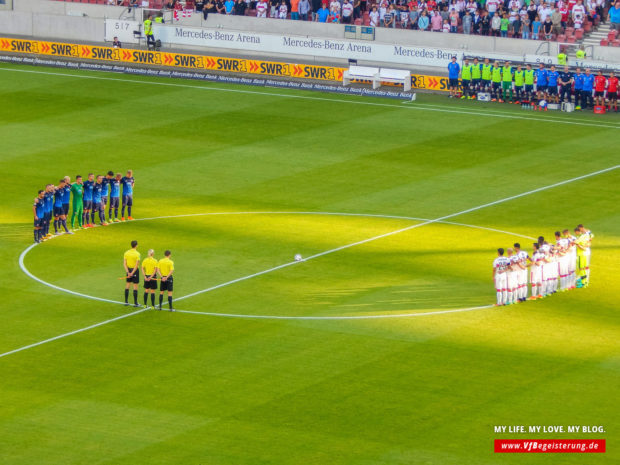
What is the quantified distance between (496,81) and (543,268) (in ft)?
104

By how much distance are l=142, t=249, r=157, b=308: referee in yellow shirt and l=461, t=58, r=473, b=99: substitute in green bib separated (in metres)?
35.2

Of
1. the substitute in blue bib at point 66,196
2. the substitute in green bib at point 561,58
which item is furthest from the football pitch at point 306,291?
the substitute in green bib at point 561,58

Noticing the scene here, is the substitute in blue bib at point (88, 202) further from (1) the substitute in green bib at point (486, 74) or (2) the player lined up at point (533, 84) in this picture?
(1) the substitute in green bib at point (486, 74)

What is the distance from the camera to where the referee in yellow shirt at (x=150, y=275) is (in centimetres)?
3756

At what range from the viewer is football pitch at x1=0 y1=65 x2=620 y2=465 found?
2988cm

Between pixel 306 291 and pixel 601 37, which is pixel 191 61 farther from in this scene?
pixel 306 291

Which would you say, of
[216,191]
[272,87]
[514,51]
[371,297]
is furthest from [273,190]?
[514,51]

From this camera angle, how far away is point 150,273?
37688 mm

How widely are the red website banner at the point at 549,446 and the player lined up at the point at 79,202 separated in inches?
828

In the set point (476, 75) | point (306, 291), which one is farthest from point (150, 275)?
point (476, 75)

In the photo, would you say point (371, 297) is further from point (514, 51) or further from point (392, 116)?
point (514, 51)

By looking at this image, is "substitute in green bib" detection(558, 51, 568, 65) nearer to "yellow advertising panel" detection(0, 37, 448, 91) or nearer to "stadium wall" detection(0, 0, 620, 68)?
"stadium wall" detection(0, 0, 620, 68)

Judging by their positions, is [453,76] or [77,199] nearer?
[77,199]

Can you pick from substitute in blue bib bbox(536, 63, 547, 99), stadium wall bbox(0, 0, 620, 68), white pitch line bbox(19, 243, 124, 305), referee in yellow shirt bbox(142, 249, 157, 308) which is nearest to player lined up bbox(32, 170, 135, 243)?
white pitch line bbox(19, 243, 124, 305)
